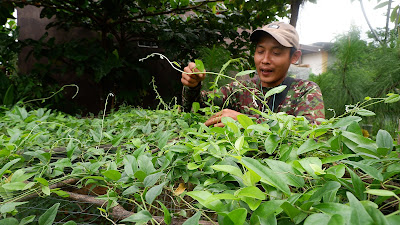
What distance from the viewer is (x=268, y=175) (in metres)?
0.26

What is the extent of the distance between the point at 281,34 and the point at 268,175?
0.97m

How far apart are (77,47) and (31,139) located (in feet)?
5.64

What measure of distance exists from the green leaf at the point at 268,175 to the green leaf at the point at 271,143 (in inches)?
3.4

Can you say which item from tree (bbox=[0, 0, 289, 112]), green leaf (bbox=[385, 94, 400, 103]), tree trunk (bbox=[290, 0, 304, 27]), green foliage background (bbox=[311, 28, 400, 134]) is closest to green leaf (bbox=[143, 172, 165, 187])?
green leaf (bbox=[385, 94, 400, 103])

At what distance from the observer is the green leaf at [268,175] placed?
0.25 metres

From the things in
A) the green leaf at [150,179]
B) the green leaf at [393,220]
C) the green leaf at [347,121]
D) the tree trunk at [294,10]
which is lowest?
the green leaf at [150,179]

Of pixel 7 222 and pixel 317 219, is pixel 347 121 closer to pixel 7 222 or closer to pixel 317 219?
pixel 317 219

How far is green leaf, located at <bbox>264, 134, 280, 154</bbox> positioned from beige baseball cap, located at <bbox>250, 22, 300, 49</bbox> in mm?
799

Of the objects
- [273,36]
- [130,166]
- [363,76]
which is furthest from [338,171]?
[363,76]

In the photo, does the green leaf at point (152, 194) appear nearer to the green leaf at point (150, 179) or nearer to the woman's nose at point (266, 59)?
the green leaf at point (150, 179)

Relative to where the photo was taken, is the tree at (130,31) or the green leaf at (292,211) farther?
the tree at (130,31)

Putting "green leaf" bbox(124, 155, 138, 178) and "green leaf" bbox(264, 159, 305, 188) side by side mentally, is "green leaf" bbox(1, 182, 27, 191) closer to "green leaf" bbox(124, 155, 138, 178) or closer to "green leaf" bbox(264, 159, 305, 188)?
"green leaf" bbox(124, 155, 138, 178)

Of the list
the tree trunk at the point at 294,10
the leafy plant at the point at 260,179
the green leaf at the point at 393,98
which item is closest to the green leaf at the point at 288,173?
the leafy plant at the point at 260,179

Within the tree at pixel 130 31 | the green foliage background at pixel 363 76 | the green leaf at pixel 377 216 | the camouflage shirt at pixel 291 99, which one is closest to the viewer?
the green leaf at pixel 377 216
